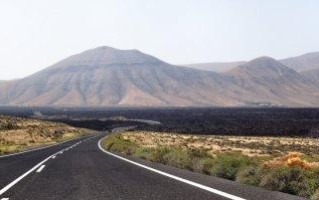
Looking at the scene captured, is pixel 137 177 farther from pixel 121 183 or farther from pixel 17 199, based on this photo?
pixel 17 199

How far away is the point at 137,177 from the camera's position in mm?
15672

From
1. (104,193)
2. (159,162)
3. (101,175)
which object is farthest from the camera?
(159,162)

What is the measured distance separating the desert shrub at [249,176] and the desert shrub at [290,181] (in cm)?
47

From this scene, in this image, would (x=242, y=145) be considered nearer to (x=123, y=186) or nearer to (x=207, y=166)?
(x=207, y=166)

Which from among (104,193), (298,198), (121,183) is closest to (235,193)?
(298,198)

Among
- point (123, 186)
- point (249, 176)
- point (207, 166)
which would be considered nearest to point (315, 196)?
point (249, 176)

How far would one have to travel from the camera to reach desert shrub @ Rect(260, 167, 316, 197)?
11209mm

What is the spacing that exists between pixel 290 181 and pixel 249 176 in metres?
1.82

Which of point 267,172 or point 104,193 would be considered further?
point 267,172

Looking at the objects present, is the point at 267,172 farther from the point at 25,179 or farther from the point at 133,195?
the point at 25,179

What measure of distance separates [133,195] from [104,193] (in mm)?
863

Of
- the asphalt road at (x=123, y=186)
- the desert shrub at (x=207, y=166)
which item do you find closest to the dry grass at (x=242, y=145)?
the desert shrub at (x=207, y=166)

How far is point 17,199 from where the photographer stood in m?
11.3

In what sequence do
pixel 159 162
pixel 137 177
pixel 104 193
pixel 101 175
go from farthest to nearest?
pixel 159 162 → pixel 101 175 → pixel 137 177 → pixel 104 193
